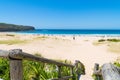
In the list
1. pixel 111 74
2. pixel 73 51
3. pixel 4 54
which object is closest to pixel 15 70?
pixel 4 54

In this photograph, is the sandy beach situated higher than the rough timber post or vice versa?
the rough timber post

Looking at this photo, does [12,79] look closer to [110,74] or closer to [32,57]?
[32,57]

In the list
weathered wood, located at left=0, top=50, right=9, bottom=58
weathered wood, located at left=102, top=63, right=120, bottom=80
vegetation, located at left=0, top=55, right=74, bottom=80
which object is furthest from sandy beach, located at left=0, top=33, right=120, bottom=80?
weathered wood, located at left=102, top=63, right=120, bottom=80

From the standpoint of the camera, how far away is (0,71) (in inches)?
254

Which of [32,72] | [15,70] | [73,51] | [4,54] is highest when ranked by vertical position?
[4,54]

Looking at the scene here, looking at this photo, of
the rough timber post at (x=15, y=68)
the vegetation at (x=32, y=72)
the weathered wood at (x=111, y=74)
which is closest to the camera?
the weathered wood at (x=111, y=74)

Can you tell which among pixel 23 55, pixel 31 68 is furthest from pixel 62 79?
pixel 23 55

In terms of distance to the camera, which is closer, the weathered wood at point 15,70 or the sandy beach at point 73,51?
the weathered wood at point 15,70

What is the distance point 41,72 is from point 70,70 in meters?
2.42

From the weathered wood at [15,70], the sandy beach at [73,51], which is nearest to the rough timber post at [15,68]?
the weathered wood at [15,70]

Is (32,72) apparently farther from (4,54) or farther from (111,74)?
(111,74)

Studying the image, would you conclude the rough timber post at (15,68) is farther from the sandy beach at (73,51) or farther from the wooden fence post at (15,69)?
the sandy beach at (73,51)

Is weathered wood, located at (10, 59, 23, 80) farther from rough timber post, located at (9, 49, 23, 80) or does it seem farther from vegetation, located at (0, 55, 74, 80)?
vegetation, located at (0, 55, 74, 80)

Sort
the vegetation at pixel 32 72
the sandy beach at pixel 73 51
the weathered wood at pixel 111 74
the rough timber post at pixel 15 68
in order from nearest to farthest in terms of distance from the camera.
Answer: the weathered wood at pixel 111 74 < the rough timber post at pixel 15 68 < the vegetation at pixel 32 72 < the sandy beach at pixel 73 51
